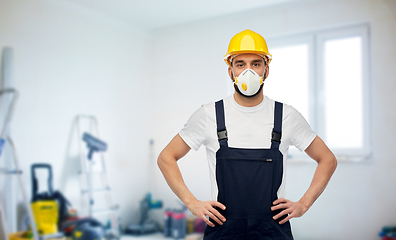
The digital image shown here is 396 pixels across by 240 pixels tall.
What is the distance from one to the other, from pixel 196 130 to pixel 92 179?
2.80 m

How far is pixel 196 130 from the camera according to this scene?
138cm

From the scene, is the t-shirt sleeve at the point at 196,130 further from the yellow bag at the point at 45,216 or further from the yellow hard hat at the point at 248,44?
the yellow bag at the point at 45,216

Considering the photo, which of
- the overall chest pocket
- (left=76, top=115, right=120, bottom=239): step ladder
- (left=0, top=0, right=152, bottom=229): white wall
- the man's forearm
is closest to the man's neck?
the overall chest pocket

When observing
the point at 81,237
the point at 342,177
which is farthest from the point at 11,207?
the point at 342,177

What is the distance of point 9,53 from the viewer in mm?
2998

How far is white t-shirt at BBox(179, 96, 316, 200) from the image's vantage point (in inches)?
52.4

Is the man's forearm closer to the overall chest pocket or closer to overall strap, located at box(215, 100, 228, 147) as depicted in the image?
the overall chest pocket

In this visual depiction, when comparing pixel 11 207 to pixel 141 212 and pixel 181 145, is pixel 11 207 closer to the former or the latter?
→ pixel 141 212

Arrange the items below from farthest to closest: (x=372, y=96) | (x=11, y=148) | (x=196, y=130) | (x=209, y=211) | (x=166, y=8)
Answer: (x=166, y=8) → (x=372, y=96) → (x=11, y=148) → (x=196, y=130) → (x=209, y=211)

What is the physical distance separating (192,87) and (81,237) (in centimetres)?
221

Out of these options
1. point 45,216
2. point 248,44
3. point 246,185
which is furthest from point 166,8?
point 246,185

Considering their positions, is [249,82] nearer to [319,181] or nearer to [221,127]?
[221,127]

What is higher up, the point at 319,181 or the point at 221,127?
the point at 221,127

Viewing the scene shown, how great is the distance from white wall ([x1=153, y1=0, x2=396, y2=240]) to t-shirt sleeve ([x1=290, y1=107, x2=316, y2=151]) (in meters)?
2.32
